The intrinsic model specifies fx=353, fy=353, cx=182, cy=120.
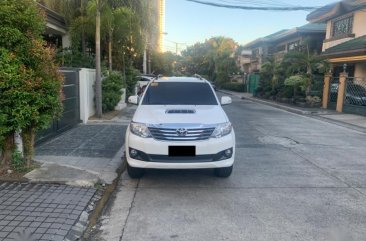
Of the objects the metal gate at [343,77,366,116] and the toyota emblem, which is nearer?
the toyota emblem

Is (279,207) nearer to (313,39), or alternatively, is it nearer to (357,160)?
(357,160)

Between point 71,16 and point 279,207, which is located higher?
point 71,16

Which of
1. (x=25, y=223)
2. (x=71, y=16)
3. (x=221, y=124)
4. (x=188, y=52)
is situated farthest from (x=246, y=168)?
(x=188, y=52)

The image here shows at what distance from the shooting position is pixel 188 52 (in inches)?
2948

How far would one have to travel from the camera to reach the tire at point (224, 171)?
5907 mm

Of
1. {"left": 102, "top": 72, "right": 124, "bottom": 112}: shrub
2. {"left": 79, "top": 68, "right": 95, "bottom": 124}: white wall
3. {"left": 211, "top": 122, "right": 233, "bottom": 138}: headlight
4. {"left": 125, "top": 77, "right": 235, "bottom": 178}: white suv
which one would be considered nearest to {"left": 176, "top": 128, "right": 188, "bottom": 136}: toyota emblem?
{"left": 125, "top": 77, "right": 235, "bottom": 178}: white suv

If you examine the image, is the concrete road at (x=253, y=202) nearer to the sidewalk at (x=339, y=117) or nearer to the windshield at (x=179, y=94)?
the windshield at (x=179, y=94)

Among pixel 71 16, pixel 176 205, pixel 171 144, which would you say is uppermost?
pixel 71 16

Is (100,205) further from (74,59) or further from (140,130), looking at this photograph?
(74,59)

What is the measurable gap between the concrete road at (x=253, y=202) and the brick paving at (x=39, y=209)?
44cm

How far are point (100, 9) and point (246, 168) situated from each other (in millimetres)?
9120

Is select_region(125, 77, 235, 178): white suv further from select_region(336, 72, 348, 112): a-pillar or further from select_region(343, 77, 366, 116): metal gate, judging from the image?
select_region(336, 72, 348, 112): a-pillar

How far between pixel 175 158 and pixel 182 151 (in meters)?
0.15

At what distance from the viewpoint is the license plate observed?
5.22 meters
